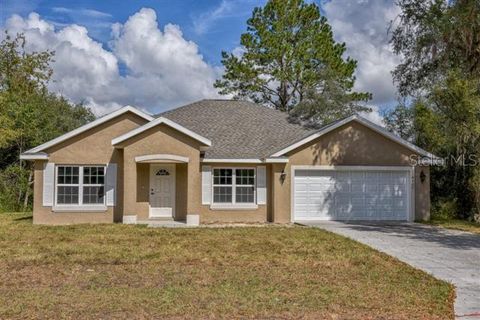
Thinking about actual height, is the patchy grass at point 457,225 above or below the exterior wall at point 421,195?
below

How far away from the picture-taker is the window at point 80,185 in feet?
61.6

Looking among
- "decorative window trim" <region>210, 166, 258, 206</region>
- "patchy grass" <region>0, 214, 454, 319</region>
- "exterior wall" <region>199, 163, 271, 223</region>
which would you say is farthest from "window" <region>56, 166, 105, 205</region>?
"decorative window trim" <region>210, 166, 258, 206</region>

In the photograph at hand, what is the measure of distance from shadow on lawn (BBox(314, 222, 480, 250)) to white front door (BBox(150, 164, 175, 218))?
695 centimetres

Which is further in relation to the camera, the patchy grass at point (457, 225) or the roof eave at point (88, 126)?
the roof eave at point (88, 126)

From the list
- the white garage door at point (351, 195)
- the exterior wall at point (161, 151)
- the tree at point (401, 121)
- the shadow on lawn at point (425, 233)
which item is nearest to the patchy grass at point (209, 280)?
the shadow on lawn at point (425, 233)

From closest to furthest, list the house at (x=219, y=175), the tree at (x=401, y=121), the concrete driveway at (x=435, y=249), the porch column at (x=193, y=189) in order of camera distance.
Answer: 1. the concrete driveway at (x=435, y=249)
2. the porch column at (x=193, y=189)
3. the house at (x=219, y=175)
4. the tree at (x=401, y=121)

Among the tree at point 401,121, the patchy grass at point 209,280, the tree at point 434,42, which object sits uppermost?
the tree at point 434,42

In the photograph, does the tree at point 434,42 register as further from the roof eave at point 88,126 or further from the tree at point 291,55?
the tree at point 291,55

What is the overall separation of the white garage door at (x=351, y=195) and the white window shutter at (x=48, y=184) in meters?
9.72

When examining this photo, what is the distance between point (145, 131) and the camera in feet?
59.9

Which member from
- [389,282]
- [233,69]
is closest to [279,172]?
[389,282]

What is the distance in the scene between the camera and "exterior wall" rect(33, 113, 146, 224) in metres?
18.5

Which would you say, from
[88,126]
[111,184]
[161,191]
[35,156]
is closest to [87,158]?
[88,126]

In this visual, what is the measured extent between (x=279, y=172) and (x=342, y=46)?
21129 mm
